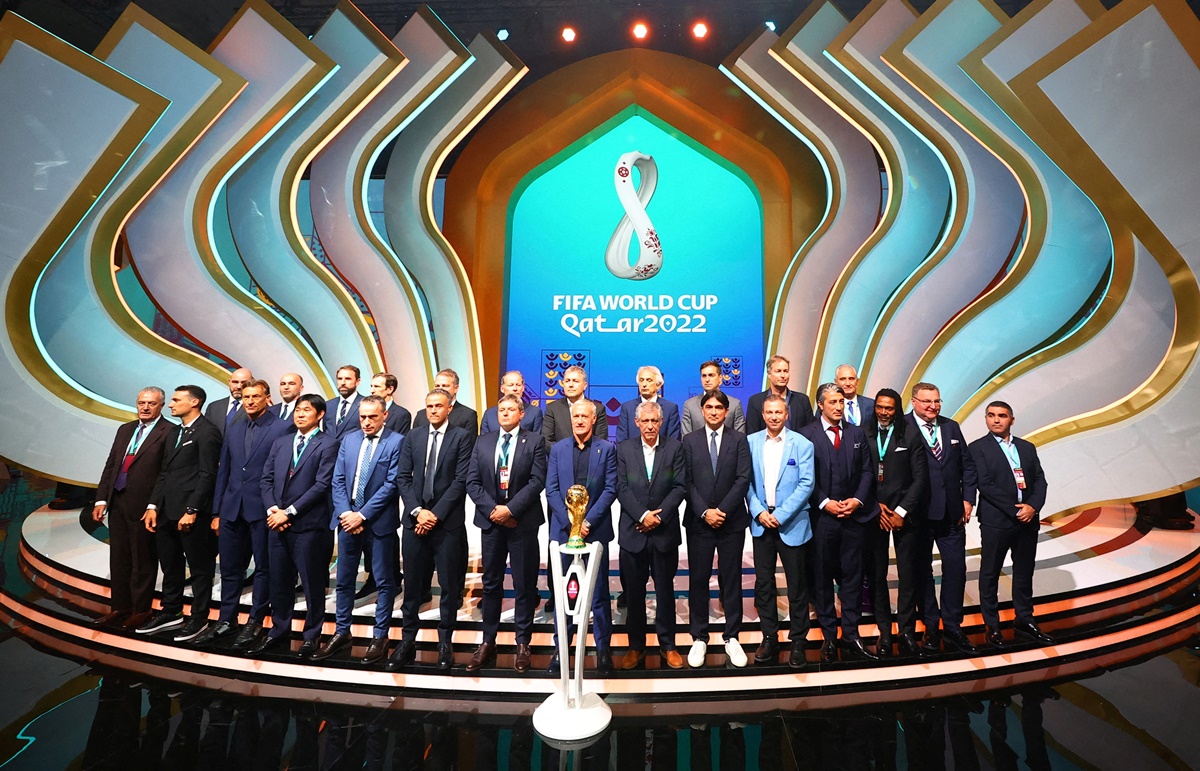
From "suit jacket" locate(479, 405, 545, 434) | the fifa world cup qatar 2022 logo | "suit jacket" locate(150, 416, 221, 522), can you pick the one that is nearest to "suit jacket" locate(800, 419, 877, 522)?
"suit jacket" locate(479, 405, 545, 434)

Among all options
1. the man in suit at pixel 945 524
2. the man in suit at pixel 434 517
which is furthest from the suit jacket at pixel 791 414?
the man in suit at pixel 434 517

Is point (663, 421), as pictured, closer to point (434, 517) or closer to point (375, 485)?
point (434, 517)

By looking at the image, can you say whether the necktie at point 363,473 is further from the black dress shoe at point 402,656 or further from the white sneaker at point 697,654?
the white sneaker at point 697,654

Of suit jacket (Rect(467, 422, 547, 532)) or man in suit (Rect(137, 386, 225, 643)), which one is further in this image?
man in suit (Rect(137, 386, 225, 643))

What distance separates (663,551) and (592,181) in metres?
6.30

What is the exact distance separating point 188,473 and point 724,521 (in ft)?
10.8

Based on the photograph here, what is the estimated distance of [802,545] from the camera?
3.67 meters

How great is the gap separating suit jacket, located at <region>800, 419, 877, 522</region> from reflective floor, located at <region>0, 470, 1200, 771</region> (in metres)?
1.03

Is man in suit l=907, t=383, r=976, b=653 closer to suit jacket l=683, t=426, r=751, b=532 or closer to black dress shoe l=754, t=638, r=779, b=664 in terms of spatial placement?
black dress shoe l=754, t=638, r=779, b=664

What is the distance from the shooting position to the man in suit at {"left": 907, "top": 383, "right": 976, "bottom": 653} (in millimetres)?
3854

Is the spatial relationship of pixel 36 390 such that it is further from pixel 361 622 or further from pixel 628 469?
pixel 628 469

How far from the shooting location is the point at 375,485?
3.78 meters

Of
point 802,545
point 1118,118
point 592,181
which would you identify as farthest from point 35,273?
point 1118,118

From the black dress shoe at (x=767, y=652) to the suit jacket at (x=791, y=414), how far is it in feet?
4.52
